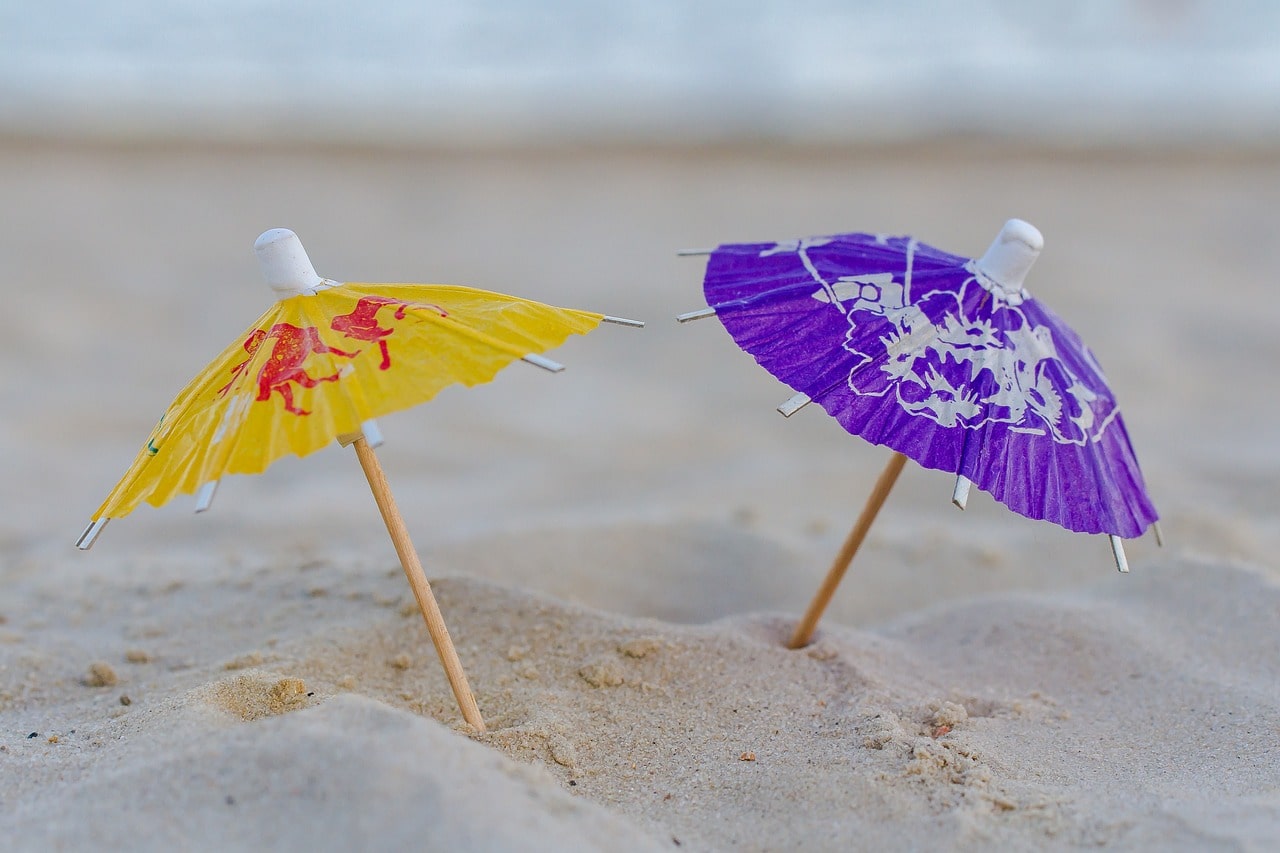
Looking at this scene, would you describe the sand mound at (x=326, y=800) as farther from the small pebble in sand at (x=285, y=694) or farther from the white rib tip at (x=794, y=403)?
the white rib tip at (x=794, y=403)

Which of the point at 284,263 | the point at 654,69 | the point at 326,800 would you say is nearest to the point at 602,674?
the point at 326,800

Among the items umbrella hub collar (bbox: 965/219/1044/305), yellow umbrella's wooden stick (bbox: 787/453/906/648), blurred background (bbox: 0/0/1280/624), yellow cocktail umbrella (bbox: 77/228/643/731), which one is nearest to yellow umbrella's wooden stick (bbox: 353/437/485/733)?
yellow cocktail umbrella (bbox: 77/228/643/731)

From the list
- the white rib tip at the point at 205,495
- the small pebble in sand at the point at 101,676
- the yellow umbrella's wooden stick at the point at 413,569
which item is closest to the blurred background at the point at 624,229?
the small pebble in sand at the point at 101,676

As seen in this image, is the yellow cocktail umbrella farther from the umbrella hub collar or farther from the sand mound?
the umbrella hub collar

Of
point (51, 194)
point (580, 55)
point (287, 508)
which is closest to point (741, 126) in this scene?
point (580, 55)

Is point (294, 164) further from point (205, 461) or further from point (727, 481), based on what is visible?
point (205, 461)
